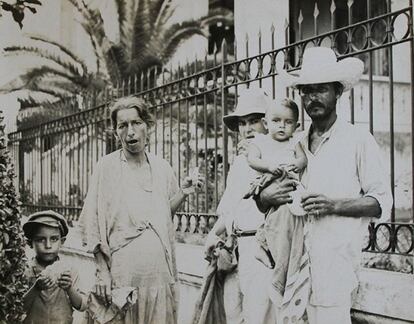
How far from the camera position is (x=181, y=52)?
5168 millimetres

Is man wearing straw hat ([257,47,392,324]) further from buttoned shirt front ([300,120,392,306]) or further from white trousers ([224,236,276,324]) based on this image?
white trousers ([224,236,276,324])

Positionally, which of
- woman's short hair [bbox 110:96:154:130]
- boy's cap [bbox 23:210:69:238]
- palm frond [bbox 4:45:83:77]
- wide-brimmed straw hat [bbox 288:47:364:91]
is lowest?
boy's cap [bbox 23:210:69:238]

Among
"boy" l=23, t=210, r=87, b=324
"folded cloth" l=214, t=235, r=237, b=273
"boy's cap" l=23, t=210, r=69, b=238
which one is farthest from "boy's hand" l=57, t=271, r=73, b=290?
"folded cloth" l=214, t=235, r=237, b=273

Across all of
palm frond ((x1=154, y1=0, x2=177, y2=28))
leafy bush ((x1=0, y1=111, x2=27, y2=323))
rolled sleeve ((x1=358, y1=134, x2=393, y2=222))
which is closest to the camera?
rolled sleeve ((x1=358, y1=134, x2=393, y2=222))

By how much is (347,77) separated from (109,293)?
5.98 feet

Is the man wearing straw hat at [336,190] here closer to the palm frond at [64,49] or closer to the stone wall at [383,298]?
the stone wall at [383,298]

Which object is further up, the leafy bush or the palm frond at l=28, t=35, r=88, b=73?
the palm frond at l=28, t=35, r=88, b=73

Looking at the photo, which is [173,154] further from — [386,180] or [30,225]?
[386,180]

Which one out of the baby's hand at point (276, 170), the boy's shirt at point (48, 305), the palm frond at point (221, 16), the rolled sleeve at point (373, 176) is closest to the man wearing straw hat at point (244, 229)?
the baby's hand at point (276, 170)

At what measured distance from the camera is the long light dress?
400 cm

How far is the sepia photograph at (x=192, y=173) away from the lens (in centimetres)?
317

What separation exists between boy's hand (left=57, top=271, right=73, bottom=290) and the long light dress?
349 millimetres

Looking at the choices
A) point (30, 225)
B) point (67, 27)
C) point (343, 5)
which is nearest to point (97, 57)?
point (67, 27)

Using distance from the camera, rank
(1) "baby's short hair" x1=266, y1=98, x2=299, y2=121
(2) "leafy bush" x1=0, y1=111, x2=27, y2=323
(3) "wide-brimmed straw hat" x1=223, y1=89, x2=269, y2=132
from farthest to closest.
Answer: (3) "wide-brimmed straw hat" x1=223, y1=89, x2=269, y2=132 < (2) "leafy bush" x1=0, y1=111, x2=27, y2=323 < (1) "baby's short hair" x1=266, y1=98, x2=299, y2=121
